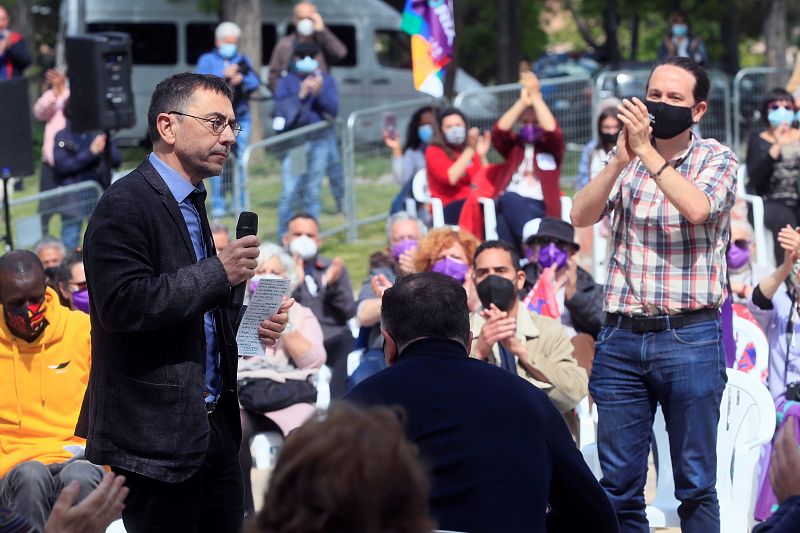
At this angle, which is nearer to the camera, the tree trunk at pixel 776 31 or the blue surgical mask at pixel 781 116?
the blue surgical mask at pixel 781 116

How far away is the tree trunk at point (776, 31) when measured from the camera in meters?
23.1

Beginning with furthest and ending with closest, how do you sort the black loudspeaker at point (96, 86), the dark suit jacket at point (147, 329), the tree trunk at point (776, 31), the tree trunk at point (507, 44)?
the tree trunk at point (776, 31) → the tree trunk at point (507, 44) → the black loudspeaker at point (96, 86) → the dark suit jacket at point (147, 329)

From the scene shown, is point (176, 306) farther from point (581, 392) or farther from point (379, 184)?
point (379, 184)

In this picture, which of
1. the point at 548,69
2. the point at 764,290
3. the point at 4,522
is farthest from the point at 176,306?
the point at 548,69

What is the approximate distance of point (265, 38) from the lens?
21.7 metres

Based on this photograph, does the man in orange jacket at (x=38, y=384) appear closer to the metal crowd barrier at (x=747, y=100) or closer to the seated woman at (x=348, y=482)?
the seated woman at (x=348, y=482)

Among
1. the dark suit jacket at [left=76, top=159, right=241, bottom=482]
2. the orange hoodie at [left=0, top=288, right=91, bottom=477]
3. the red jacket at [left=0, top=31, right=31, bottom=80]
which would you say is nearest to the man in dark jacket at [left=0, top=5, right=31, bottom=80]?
the red jacket at [left=0, top=31, right=31, bottom=80]

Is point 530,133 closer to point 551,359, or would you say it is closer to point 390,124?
point 551,359

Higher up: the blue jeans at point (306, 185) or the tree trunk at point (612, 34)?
the tree trunk at point (612, 34)

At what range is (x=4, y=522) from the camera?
301 centimetres

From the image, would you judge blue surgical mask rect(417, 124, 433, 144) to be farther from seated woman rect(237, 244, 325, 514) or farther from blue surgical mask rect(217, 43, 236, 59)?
seated woman rect(237, 244, 325, 514)

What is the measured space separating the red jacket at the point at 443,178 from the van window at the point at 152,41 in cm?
1285

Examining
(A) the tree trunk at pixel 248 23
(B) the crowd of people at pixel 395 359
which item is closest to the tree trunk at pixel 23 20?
(A) the tree trunk at pixel 248 23

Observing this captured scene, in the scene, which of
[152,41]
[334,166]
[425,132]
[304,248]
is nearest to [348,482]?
[304,248]
